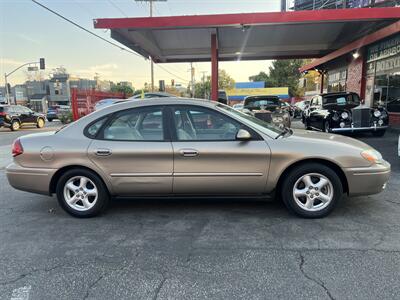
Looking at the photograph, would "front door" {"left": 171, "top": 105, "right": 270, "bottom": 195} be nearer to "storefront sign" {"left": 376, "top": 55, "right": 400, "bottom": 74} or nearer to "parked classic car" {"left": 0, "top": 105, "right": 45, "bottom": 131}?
"storefront sign" {"left": 376, "top": 55, "right": 400, "bottom": 74}

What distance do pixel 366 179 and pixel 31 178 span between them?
4.28m

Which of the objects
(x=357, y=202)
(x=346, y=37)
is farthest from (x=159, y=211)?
(x=346, y=37)

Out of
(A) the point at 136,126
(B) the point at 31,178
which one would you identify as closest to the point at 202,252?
(A) the point at 136,126

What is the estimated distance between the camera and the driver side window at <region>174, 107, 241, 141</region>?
4.11m

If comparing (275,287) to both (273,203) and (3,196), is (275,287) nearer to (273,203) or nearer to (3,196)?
(273,203)

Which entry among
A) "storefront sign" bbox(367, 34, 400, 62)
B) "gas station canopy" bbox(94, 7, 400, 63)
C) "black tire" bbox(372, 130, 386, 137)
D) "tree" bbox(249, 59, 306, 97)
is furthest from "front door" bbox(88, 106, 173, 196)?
"tree" bbox(249, 59, 306, 97)

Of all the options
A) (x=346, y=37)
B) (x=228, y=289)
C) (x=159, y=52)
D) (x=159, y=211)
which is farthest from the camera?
(x=159, y=52)

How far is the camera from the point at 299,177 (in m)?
3.98

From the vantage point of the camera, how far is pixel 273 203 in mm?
4672

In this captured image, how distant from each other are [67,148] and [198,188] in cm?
176

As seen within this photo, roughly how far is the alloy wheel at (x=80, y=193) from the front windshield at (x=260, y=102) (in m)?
9.71

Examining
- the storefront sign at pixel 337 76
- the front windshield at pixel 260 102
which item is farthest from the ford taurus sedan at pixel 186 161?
the storefront sign at pixel 337 76

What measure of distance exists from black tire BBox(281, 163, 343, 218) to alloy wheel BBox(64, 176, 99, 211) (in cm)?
244

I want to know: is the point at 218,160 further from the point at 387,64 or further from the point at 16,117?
the point at 16,117
